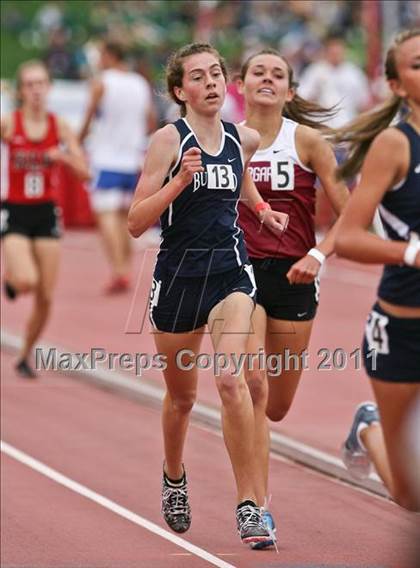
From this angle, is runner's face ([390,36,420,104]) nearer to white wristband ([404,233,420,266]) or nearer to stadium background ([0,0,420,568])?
white wristband ([404,233,420,266])

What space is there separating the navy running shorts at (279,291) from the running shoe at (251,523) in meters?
1.20

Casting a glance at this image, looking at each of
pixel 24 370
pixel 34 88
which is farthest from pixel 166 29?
pixel 24 370

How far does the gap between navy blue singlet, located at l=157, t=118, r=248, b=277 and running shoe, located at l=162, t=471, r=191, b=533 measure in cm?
127

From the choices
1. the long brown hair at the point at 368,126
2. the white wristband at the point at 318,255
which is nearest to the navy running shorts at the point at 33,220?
the white wristband at the point at 318,255

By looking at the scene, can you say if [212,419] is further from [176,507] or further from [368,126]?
[368,126]

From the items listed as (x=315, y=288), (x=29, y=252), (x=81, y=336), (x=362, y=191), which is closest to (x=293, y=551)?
(x=315, y=288)

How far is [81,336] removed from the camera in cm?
1600

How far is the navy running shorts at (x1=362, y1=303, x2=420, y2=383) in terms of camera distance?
6.46 metres

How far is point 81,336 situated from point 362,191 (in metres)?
9.89

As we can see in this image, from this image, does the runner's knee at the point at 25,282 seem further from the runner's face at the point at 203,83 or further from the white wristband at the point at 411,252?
the white wristband at the point at 411,252

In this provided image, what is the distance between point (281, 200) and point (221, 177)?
90cm

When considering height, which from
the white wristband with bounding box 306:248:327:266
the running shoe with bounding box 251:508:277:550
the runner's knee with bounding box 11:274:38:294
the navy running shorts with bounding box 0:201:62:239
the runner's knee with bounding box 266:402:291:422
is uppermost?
the white wristband with bounding box 306:248:327:266

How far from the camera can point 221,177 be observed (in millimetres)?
7934

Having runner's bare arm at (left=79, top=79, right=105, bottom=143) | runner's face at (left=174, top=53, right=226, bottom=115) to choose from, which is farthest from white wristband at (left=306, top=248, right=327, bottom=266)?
runner's bare arm at (left=79, top=79, right=105, bottom=143)
